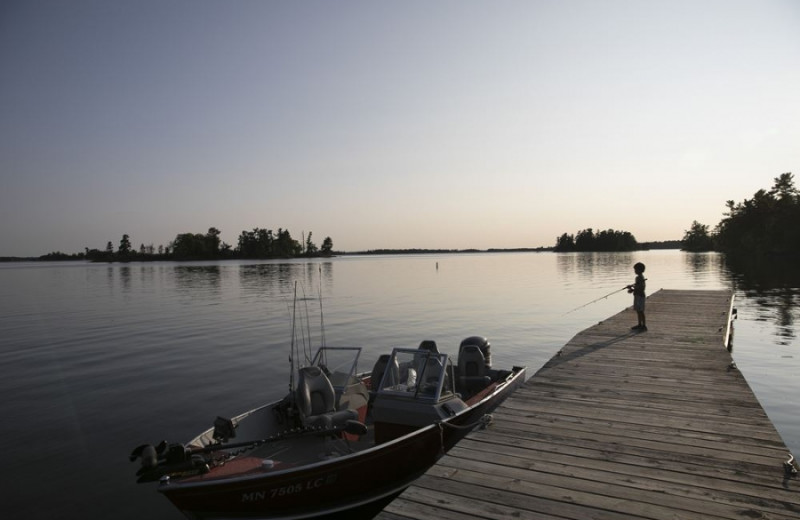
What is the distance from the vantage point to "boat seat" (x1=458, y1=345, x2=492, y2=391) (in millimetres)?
12773

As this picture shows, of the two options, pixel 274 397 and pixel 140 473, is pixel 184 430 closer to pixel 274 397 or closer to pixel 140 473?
pixel 274 397

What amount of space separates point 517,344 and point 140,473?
19219mm

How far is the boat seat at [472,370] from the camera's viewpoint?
12773 mm

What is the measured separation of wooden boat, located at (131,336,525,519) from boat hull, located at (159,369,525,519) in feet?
0.05

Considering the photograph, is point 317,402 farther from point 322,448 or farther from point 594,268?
point 594,268

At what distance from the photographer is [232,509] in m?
6.97

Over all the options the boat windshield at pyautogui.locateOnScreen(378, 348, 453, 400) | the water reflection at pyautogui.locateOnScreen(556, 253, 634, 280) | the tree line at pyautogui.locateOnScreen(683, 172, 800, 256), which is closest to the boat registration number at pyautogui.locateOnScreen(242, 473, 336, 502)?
the boat windshield at pyautogui.locateOnScreen(378, 348, 453, 400)

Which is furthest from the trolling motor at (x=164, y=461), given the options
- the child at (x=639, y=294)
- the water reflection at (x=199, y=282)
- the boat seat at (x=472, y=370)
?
the water reflection at (x=199, y=282)

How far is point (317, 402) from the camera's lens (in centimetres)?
962

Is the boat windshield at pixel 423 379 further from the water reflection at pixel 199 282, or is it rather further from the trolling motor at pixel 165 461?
the water reflection at pixel 199 282

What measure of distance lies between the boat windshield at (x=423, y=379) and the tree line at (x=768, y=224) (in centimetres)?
10714

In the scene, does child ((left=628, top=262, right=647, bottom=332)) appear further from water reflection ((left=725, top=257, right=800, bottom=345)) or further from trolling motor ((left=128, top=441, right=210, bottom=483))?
trolling motor ((left=128, top=441, right=210, bottom=483))

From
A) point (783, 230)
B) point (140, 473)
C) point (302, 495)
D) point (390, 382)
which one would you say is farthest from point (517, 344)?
point (783, 230)

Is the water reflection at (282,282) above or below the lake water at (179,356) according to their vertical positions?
above
